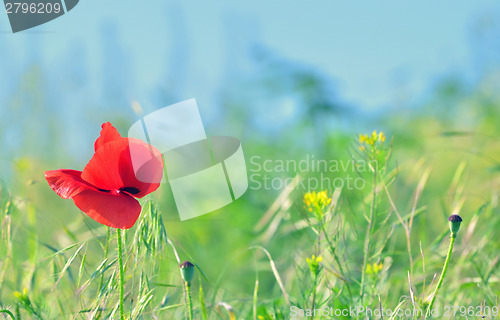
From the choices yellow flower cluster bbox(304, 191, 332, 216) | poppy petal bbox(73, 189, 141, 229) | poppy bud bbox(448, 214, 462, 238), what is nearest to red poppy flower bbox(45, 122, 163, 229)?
poppy petal bbox(73, 189, 141, 229)

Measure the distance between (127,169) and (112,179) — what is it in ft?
0.07

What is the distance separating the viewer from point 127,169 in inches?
25.7

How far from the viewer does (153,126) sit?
3.93 ft

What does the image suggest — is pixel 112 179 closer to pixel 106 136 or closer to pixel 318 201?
pixel 106 136

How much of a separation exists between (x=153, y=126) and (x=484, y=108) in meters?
1.52

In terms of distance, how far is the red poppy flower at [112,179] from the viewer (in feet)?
2.05

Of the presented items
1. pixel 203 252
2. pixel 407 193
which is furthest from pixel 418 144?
pixel 203 252

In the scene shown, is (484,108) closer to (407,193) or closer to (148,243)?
(407,193)
